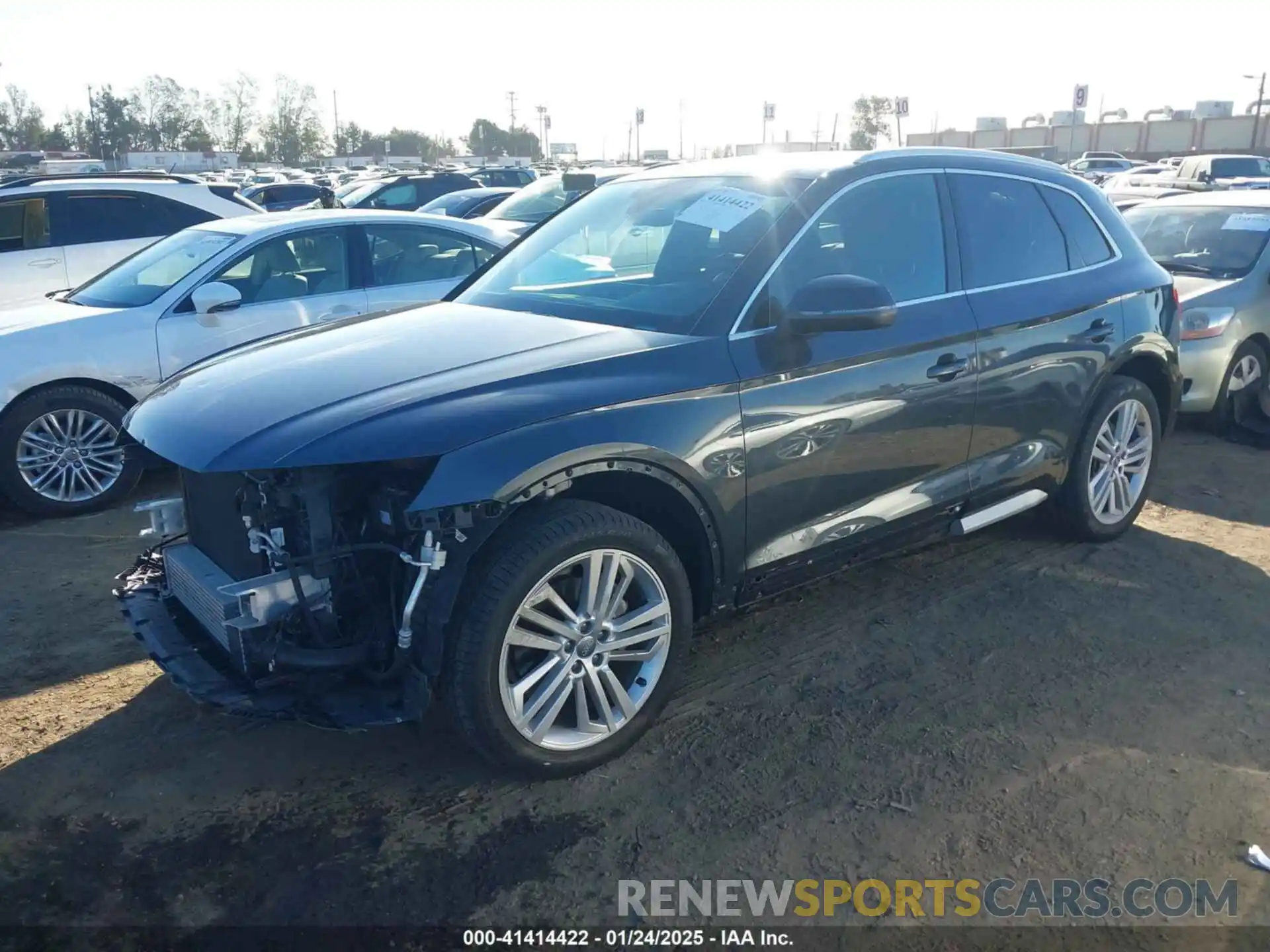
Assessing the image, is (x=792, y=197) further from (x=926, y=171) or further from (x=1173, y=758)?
(x=1173, y=758)

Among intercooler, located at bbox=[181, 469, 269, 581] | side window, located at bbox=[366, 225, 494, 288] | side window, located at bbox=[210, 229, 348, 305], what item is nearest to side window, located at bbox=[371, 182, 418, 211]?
side window, located at bbox=[366, 225, 494, 288]

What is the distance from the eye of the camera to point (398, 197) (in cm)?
1853

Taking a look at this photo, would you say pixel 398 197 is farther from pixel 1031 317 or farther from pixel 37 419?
pixel 1031 317

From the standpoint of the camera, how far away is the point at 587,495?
335 cm

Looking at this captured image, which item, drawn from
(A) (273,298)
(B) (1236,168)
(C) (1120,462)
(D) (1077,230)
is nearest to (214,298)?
(A) (273,298)

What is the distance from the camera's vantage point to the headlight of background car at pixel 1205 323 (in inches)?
284

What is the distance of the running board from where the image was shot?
14.7 feet

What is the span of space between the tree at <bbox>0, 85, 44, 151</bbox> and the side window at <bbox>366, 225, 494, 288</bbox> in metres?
82.9

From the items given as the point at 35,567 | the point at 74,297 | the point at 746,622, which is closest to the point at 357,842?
the point at 746,622

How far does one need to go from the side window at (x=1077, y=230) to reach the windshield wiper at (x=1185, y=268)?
320 cm

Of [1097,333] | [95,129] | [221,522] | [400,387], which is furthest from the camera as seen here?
[95,129]

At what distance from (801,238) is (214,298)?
3578 millimetres

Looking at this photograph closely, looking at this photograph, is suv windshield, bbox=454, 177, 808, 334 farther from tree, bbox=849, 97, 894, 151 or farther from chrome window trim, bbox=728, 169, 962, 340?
tree, bbox=849, 97, 894, 151

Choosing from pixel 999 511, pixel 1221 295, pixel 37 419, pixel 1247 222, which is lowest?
pixel 999 511
